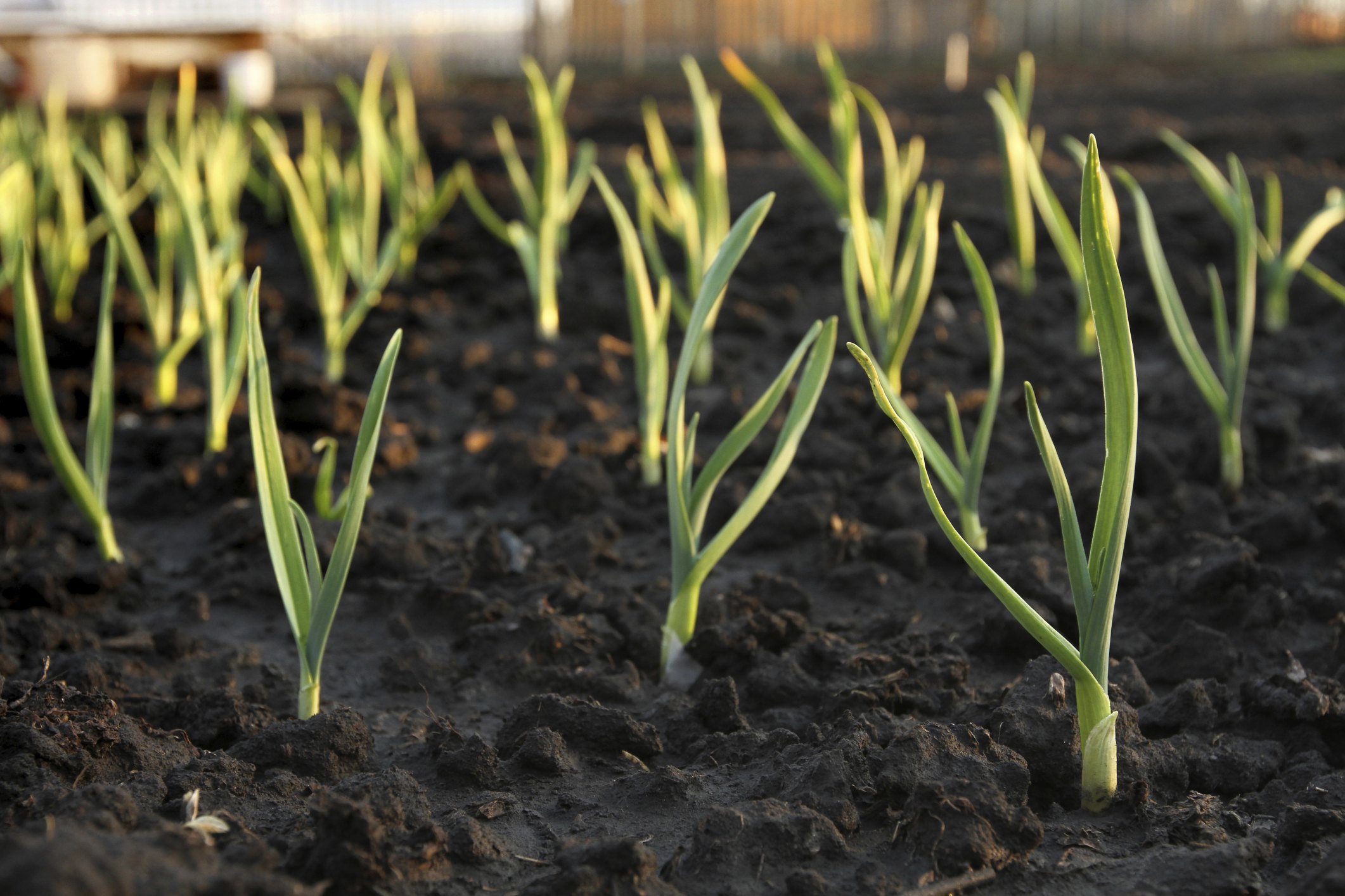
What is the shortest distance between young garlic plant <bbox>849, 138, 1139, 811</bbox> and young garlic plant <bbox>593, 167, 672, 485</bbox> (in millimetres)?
667

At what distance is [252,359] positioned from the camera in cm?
111

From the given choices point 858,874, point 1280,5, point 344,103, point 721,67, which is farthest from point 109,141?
point 1280,5

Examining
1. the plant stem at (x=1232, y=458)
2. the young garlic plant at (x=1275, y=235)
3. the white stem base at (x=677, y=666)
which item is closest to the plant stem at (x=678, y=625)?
the white stem base at (x=677, y=666)

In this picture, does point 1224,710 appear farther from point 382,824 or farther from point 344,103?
point 344,103

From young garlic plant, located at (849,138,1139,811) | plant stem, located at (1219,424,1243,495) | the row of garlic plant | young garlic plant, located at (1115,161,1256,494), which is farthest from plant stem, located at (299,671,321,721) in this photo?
plant stem, located at (1219,424,1243,495)

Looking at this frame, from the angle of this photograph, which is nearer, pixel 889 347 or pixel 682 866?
pixel 682 866

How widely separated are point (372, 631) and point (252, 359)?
1.54ft

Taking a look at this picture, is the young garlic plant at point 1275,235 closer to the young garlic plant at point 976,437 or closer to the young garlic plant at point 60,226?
the young garlic plant at point 976,437

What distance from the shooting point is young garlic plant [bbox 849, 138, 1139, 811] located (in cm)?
91

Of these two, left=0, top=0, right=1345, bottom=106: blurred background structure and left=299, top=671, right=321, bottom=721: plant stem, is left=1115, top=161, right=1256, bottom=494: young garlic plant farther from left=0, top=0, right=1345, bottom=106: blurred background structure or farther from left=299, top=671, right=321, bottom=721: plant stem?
left=0, top=0, right=1345, bottom=106: blurred background structure

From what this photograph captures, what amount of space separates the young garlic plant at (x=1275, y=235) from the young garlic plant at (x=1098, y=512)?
884mm

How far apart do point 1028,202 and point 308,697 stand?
1615 mm

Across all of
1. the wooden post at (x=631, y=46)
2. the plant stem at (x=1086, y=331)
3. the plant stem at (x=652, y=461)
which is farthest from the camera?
the wooden post at (x=631, y=46)

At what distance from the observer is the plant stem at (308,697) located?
1178 millimetres
